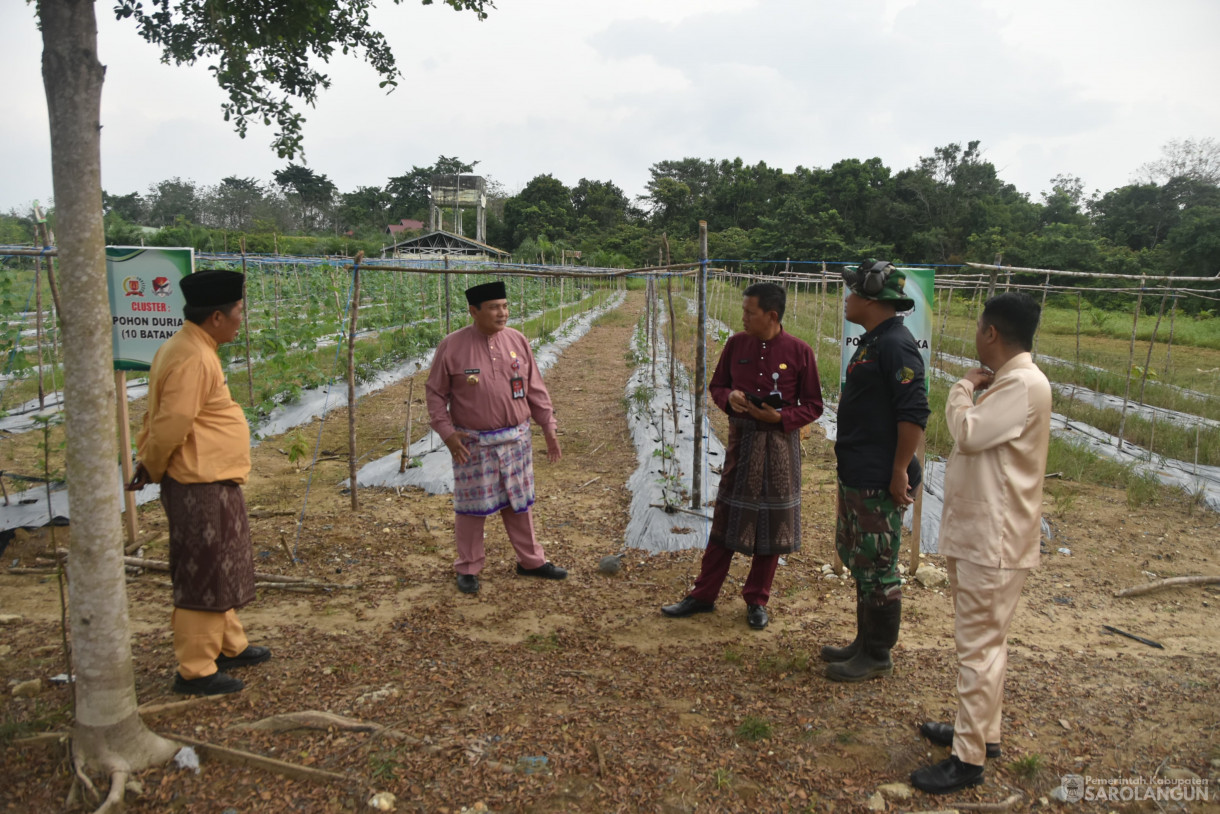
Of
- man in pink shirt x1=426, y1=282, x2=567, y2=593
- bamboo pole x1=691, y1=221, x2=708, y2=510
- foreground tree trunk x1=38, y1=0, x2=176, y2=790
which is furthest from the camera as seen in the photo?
bamboo pole x1=691, y1=221, x2=708, y2=510

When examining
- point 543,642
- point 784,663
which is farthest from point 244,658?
point 784,663

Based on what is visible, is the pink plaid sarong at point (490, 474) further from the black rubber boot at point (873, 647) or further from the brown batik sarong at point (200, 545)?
the black rubber boot at point (873, 647)

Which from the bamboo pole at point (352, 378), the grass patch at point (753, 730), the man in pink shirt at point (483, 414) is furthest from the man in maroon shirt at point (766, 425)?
the bamboo pole at point (352, 378)

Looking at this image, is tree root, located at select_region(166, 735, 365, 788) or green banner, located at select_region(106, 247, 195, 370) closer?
tree root, located at select_region(166, 735, 365, 788)

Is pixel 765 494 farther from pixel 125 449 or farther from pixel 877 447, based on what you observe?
pixel 125 449

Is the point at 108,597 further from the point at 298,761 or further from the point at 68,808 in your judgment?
the point at 298,761

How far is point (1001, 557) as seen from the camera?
2.18 meters

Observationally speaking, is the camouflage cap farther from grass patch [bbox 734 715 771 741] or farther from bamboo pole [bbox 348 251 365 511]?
bamboo pole [bbox 348 251 365 511]

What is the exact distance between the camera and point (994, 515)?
2199 millimetres

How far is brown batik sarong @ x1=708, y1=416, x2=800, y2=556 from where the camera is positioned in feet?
10.8

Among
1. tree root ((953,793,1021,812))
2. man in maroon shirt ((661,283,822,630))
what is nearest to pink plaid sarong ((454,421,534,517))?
man in maroon shirt ((661,283,822,630))

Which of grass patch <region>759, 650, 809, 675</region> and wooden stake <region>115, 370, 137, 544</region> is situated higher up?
wooden stake <region>115, 370, 137, 544</region>

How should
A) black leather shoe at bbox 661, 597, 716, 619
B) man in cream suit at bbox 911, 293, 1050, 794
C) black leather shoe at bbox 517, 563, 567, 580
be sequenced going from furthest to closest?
black leather shoe at bbox 517, 563, 567, 580, black leather shoe at bbox 661, 597, 716, 619, man in cream suit at bbox 911, 293, 1050, 794

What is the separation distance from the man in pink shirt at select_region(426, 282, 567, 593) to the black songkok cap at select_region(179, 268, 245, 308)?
43.0 inches
